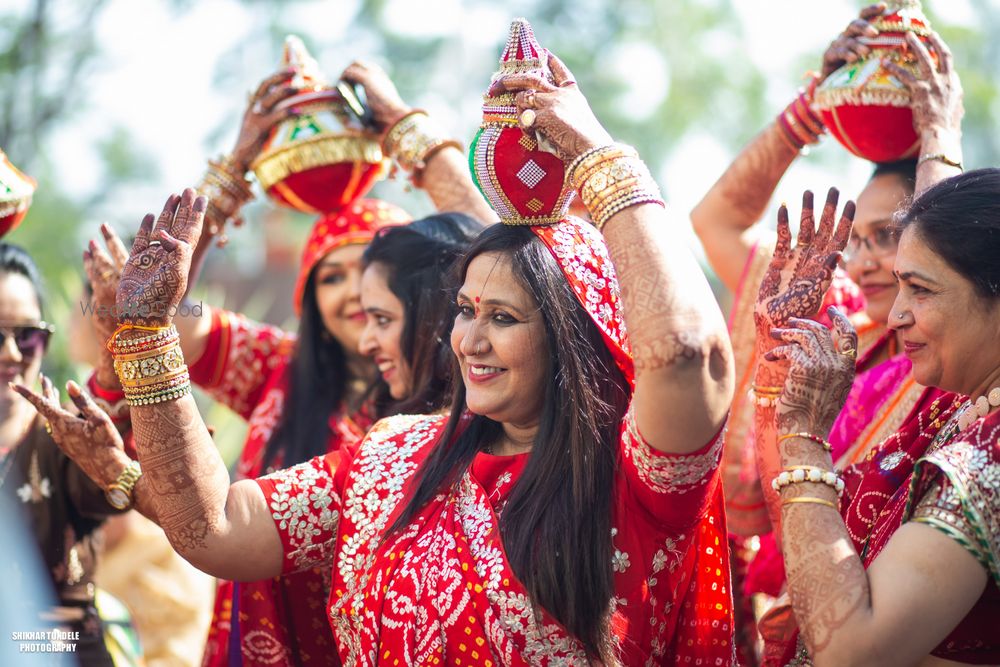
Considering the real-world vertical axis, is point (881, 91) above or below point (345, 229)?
below

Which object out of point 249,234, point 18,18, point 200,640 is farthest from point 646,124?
point 200,640

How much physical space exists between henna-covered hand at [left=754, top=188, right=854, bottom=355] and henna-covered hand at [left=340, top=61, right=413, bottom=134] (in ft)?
5.54

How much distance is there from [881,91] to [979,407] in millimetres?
1187

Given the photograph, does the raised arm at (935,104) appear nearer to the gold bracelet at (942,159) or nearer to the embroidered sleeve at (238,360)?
the gold bracelet at (942,159)

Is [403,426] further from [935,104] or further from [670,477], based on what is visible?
[935,104]

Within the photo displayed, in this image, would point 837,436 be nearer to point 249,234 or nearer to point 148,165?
point 148,165

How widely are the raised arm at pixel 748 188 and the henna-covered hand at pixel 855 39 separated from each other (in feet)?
0.16

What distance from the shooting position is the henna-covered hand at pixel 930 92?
10.7ft

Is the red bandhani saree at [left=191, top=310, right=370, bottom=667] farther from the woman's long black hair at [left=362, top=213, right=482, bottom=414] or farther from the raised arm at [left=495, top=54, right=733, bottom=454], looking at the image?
the raised arm at [left=495, top=54, right=733, bottom=454]

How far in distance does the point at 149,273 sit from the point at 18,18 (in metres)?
12.2

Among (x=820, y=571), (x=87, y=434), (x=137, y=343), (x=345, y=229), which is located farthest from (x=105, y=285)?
(x=820, y=571)

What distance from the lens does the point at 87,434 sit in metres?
2.92

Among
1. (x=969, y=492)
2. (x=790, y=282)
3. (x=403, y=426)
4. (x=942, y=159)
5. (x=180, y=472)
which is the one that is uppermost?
(x=942, y=159)

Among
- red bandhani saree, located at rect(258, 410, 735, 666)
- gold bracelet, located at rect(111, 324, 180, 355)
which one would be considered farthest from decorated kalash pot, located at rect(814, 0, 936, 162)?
gold bracelet, located at rect(111, 324, 180, 355)
